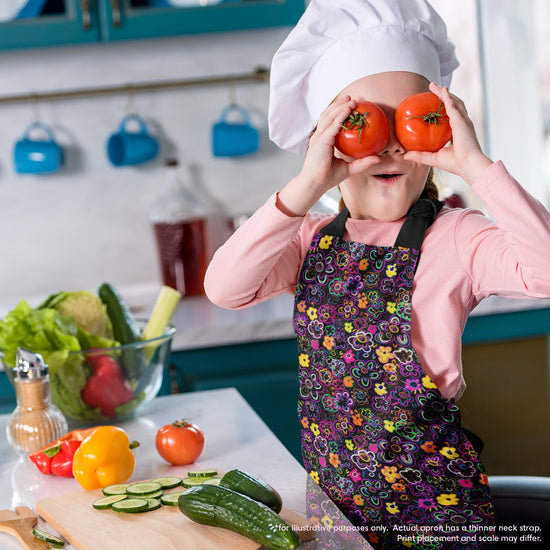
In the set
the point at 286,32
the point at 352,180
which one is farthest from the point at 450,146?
the point at 286,32

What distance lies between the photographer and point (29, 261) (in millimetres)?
2439

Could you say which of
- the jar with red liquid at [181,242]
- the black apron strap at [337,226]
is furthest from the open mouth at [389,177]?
the jar with red liquid at [181,242]

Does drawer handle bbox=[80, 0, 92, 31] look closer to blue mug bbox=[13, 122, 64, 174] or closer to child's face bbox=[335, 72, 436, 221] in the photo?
blue mug bbox=[13, 122, 64, 174]

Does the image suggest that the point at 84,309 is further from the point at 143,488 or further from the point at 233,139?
the point at 233,139

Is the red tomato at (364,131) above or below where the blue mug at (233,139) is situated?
above

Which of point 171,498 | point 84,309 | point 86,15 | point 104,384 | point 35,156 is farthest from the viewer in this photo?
point 35,156

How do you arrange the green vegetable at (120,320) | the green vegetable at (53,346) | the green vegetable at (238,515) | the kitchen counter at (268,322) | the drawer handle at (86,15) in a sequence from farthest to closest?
the drawer handle at (86,15)
the kitchen counter at (268,322)
the green vegetable at (120,320)
the green vegetable at (53,346)
the green vegetable at (238,515)

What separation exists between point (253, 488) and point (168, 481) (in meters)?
0.16

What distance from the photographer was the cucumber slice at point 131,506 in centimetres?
90

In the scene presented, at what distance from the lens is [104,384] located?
1271mm

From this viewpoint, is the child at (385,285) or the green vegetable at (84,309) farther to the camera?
the green vegetable at (84,309)

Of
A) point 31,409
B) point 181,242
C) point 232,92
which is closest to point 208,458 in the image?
point 31,409

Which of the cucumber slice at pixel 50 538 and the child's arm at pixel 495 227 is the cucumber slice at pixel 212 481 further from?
the child's arm at pixel 495 227

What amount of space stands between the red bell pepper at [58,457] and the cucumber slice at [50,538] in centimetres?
19
